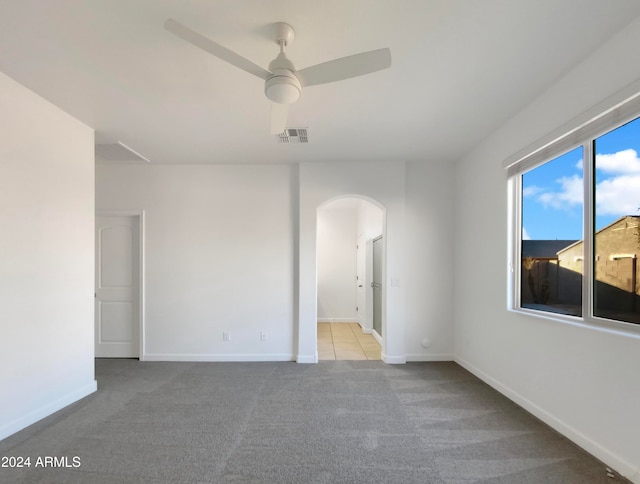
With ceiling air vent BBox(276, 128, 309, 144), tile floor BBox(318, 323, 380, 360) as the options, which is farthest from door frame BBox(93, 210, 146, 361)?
tile floor BBox(318, 323, 380, 360)

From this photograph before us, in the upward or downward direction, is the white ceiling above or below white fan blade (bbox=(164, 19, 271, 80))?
above

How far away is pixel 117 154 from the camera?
3.72m

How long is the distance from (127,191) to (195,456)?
3.39 m

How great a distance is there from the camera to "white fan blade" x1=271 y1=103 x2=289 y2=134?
6.57ft

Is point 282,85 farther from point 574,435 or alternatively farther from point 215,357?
point 215,357

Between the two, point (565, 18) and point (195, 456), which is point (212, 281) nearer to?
point (195, 456)

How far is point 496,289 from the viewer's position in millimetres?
3143

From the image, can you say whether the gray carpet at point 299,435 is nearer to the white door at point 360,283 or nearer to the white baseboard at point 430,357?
the white baseboard at point 430,357

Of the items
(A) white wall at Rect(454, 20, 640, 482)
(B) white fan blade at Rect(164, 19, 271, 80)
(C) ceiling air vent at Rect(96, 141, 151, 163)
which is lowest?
(A) white wall at Rect(454, 20, 640, 482)

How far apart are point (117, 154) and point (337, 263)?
4.58 metres

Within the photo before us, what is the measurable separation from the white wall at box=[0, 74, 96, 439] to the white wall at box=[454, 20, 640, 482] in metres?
3.98

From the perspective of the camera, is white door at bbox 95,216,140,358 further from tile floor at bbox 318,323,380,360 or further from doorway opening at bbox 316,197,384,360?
doorway opening at bbox 316,197,384,360

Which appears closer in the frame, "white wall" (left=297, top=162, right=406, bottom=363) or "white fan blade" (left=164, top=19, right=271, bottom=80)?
"white fan blade" (left=164, top=19, right=271, bottom=80)

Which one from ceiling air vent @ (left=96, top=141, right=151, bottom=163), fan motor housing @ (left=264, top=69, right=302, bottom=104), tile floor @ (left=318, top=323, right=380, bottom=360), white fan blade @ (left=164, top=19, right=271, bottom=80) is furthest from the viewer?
tile floor @ (left=318, top=323, right=380, bottom=360)
